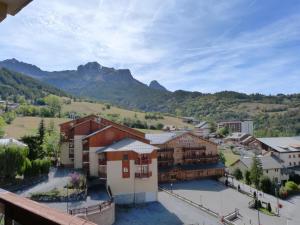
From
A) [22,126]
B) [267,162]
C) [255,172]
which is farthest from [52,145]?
[22,126]

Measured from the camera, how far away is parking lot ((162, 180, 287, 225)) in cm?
2992

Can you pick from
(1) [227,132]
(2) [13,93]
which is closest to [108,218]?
(1) [227,132]

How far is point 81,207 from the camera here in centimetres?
2166

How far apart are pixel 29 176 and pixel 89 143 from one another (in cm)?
593

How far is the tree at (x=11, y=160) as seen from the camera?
25.8m

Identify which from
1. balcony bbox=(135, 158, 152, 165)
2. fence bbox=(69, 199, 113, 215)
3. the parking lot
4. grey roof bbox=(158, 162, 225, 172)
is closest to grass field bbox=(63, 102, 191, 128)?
grey roof bbox=(158, 162, 225, 172)

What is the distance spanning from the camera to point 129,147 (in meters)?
29.5

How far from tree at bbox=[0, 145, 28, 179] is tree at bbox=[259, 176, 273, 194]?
94.4ft

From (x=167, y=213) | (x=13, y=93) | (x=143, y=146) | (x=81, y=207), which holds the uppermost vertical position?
(x=13, y=93)

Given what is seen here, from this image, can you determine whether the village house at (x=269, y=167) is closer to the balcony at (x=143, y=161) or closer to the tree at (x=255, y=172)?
the tree at (x=255, y=172)

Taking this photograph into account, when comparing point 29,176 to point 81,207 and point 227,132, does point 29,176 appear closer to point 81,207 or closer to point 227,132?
point 81,207

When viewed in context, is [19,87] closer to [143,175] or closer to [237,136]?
[237,136]

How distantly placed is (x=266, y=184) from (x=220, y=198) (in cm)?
1059

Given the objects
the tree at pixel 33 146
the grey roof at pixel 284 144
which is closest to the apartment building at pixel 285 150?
the grey roof at pixel 284 144
